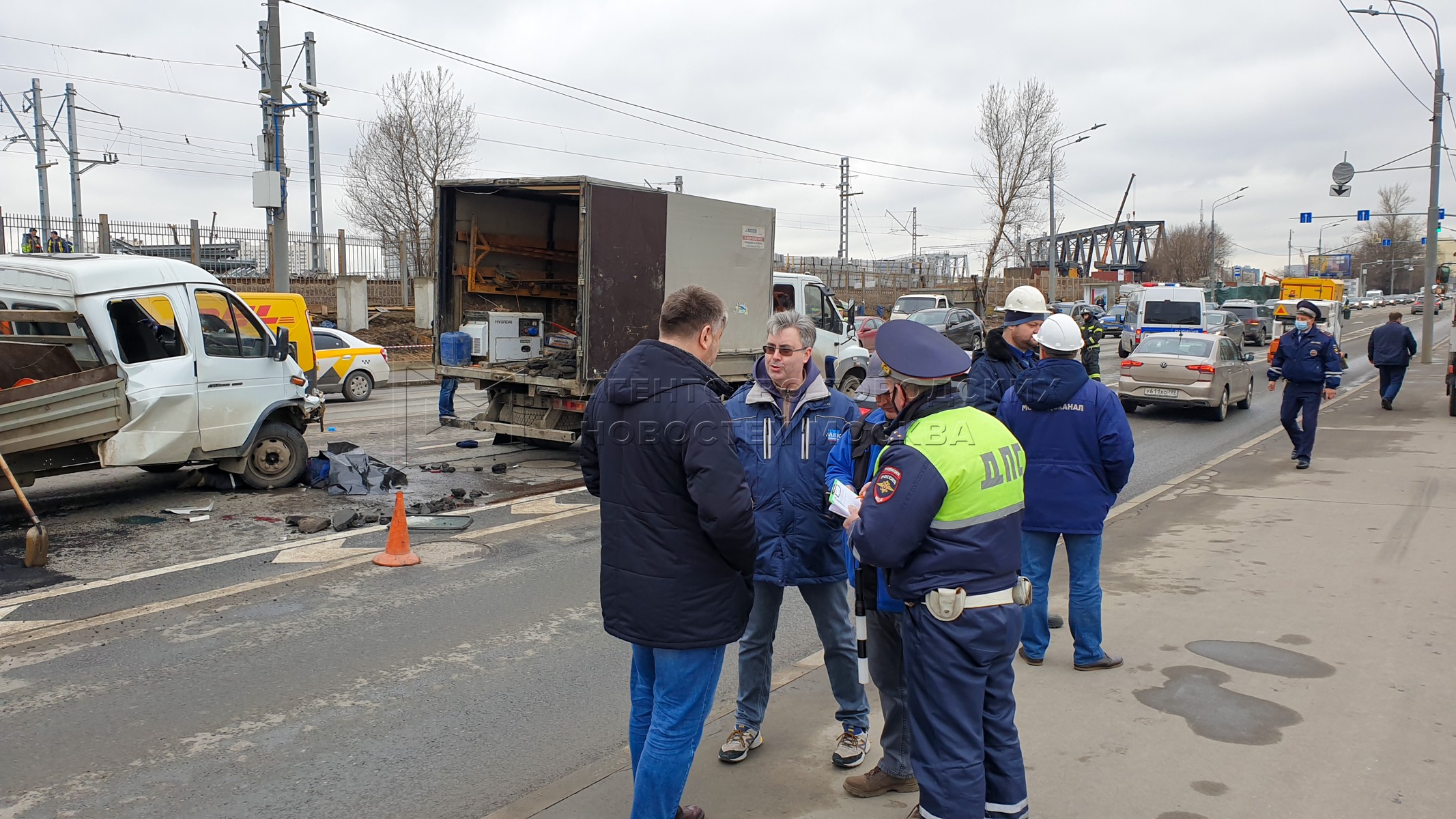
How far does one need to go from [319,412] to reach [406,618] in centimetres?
547

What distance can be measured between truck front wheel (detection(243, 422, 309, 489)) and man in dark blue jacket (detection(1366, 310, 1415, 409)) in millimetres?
16697

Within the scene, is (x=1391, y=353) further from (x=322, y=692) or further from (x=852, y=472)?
(x=322, y=692)

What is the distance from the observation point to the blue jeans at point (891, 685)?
3.70m

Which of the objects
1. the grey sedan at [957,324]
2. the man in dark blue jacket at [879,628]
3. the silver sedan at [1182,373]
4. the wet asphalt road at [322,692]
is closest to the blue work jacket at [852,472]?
the man in dark blue jacket at [879,628]

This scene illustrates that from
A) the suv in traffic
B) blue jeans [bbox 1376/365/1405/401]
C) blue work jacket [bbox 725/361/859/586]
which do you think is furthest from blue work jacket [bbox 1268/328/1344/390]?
the suv in traffic

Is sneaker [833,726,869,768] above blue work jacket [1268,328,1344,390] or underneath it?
underneath

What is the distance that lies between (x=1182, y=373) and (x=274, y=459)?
46.9 ft

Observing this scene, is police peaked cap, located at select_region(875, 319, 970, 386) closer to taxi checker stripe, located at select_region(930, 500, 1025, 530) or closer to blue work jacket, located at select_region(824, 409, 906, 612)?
blue work jacket, located at select_region(824, 409, 906, 612)

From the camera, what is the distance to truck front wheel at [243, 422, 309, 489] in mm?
9742

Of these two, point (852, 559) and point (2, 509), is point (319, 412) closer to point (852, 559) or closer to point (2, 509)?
point (2, 509)

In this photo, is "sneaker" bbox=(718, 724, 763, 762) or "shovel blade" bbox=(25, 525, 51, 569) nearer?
"sneaker" bbox=(718, 724, 763, 762)

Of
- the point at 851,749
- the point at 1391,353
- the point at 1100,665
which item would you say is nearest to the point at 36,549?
the point at 851,749

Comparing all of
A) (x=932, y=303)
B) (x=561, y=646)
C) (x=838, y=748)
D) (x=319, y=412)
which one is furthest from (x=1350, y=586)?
(x=932, y=303)

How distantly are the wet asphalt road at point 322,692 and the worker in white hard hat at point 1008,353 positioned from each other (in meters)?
1.83
